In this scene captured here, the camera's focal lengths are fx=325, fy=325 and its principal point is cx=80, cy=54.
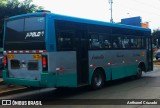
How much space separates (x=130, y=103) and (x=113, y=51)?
546cm

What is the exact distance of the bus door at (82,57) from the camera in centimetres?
1290

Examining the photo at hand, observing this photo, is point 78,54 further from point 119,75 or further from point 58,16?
point 119,75

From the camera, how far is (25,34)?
11953 millimetres

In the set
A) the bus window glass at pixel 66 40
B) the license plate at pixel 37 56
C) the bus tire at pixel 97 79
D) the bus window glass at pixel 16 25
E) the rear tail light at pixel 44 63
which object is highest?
the bus window glass at pixel 16 25

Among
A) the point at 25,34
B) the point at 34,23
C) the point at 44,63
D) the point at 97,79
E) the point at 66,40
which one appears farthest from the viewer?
the point at 97,79

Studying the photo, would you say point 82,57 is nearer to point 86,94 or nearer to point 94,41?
point 94,41

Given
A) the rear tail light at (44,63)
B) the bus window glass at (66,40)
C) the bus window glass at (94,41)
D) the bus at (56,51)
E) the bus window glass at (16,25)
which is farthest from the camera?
the bus window glass at (94,41)

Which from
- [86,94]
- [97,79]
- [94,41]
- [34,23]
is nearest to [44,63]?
[34,23]

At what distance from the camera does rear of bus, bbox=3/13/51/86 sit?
1140 cm

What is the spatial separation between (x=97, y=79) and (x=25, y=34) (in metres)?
4.11

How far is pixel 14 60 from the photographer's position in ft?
40.1

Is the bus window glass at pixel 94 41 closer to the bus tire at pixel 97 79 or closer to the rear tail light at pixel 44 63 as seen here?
the bus tire at pixel 97 79

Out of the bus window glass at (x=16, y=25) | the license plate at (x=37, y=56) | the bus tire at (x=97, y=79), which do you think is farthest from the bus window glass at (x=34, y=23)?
the bus tire at (x=97, y=79)

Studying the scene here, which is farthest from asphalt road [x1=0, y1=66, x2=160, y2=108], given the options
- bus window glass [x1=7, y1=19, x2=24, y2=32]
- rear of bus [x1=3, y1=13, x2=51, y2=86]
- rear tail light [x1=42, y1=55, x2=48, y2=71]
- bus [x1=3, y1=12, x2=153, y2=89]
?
bus window glass [x1=7, y1=19, x2=24, y2=32]
